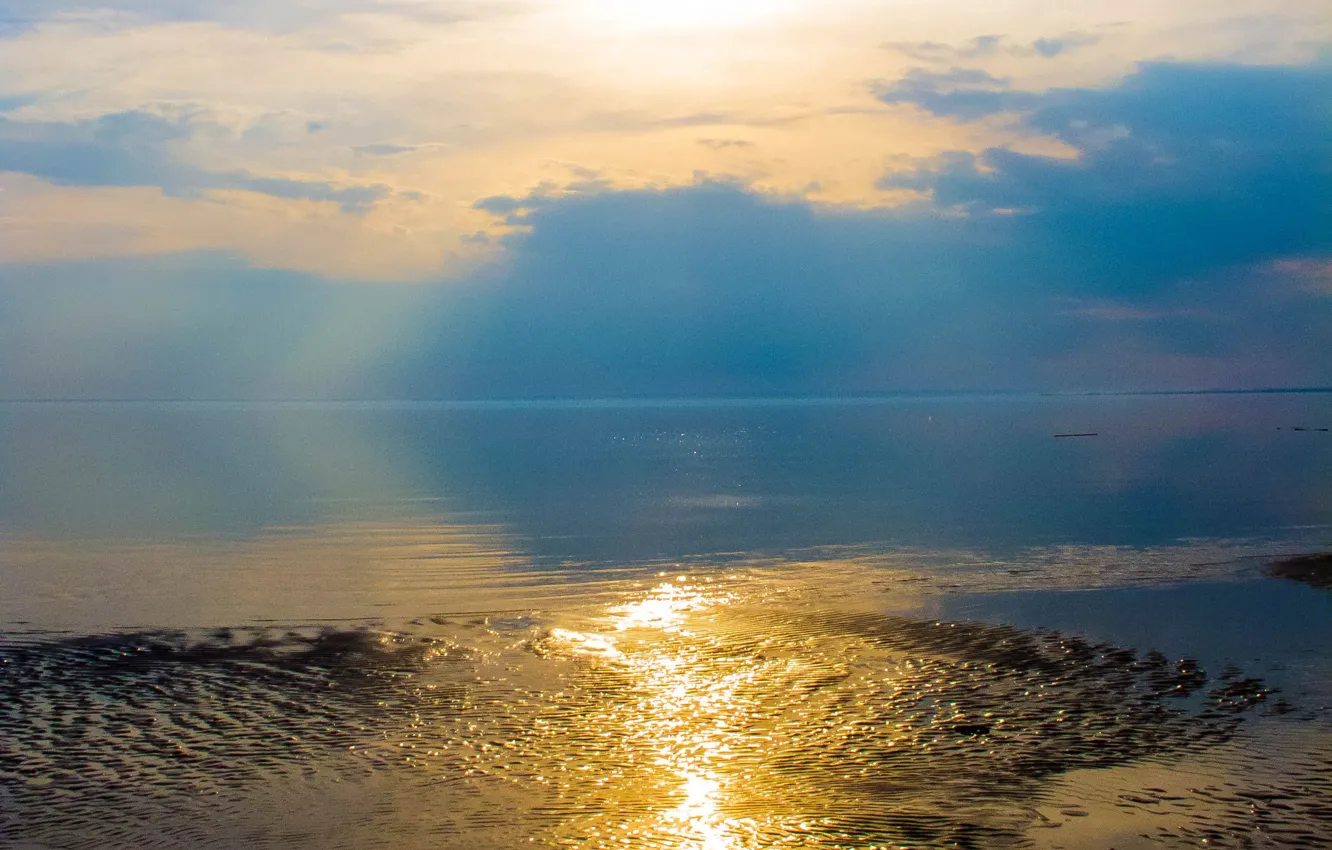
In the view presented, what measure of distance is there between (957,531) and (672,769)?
30.7m

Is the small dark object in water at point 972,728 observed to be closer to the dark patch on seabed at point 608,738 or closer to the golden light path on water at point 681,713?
the dark patch on seabed at point 608,738

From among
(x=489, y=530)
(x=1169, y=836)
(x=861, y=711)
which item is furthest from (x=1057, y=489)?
(x=1169, y=836)

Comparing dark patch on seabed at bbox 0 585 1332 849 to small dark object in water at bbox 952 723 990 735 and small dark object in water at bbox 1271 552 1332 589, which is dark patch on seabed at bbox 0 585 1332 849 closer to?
small dark object in water at bbox 952 723 990 735

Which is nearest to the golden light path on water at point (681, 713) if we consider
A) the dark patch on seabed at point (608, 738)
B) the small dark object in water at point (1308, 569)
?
the dark patch on seabed at point (608, 738)

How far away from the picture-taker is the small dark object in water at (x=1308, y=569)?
31.3m

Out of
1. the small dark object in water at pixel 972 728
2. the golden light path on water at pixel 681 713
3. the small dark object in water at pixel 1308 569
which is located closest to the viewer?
the golden light path on water at pixel 681 713

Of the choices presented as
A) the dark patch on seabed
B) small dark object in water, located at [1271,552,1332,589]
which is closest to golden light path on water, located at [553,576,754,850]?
the dark patch on seabed

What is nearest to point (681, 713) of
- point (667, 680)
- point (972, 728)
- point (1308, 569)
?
point (667, 680)

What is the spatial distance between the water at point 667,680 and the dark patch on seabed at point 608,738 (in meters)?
0.07

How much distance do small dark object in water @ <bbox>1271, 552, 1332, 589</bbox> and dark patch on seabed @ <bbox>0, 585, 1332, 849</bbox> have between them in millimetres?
11199

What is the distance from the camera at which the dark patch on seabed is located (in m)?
14.2

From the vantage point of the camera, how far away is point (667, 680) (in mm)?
21219

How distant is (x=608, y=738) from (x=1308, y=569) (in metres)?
24.4

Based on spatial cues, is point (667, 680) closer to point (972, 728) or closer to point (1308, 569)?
point (972, 728)
